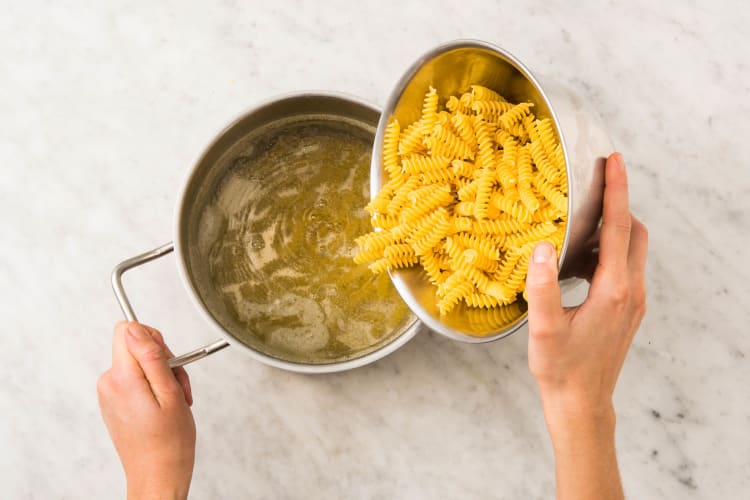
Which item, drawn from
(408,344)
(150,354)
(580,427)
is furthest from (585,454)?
(150,354)

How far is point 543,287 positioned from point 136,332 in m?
0.56

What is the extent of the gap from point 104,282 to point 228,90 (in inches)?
15.9

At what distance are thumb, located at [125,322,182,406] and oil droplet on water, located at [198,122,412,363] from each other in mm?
132

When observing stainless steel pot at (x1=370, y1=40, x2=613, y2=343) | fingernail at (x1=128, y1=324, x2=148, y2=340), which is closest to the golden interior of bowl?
stainless steel pot at (x1=370, y1=40, x2=613, y2=343)

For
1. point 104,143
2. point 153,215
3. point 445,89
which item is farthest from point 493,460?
point 104,143

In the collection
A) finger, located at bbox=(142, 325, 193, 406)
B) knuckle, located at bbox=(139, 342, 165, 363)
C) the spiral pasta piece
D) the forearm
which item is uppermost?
the spiral pasta piece

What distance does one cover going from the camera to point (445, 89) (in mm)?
953

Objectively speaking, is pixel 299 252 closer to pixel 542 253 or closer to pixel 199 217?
pixel 199 217

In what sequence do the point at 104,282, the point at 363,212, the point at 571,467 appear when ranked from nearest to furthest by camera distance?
the point at 571,467
the point at 363,212
the point at 104,282

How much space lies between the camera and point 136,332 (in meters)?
0.93

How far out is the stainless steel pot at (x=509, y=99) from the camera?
757mm

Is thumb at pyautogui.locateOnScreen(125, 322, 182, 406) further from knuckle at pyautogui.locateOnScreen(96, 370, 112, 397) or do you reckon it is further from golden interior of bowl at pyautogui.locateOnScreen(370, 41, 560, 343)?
golden interior of bowl at pyautogui.locateOnScreen(370, 41, 560, 343)

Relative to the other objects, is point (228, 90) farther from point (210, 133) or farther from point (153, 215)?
point (153, 215)

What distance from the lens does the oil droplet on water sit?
3.48 ft
